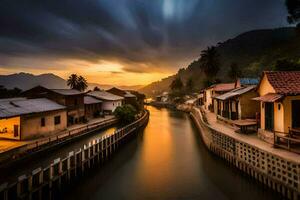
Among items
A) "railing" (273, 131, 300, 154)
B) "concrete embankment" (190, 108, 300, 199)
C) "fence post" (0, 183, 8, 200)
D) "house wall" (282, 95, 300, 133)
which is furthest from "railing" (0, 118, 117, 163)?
"house wall" (282, 95, 300, 133)

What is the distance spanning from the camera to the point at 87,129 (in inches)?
1446

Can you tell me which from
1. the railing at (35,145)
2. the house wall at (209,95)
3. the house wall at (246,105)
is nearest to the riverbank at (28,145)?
the railing at (35,145)

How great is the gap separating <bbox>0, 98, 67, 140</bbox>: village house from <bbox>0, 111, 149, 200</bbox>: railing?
384 inches

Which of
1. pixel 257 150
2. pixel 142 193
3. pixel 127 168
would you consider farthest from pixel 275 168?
pixel 127 168

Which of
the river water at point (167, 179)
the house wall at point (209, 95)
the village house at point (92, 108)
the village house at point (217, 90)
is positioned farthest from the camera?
the house wall at point (209, 95)

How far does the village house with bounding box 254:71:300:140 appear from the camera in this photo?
1842 centimetres

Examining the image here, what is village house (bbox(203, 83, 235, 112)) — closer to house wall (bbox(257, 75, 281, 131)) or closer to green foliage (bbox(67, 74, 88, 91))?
house wall (bbox(257, 75, 281, 131))

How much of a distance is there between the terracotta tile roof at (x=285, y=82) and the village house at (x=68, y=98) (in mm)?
31312

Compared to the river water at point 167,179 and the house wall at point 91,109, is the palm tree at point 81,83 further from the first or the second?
the river water at point 167,179

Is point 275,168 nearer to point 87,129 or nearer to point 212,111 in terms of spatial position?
point 87,129

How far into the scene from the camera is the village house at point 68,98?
3981 centimetres

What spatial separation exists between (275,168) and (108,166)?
616 inches

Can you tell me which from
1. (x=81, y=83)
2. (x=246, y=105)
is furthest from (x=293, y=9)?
(x=81, y=83)

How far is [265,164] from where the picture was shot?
16062 mm
